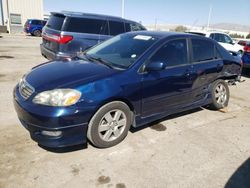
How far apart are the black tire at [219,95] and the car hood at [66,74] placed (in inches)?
104

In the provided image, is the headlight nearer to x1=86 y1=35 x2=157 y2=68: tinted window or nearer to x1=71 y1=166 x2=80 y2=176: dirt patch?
x1=71 y1=166 x2=80 y2=176: dirt patch

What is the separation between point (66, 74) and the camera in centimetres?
333

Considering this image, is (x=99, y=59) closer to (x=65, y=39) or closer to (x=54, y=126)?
(x=54, y=126)

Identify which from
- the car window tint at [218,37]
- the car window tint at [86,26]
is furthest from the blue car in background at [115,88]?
the car window tint at [218,37]

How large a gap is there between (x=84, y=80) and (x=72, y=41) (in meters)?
3.99

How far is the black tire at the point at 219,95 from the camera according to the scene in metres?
5.05

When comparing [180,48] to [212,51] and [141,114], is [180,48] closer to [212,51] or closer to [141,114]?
[212,51]

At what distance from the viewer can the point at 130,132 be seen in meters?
3.98

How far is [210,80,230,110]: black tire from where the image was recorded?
16.6 ft

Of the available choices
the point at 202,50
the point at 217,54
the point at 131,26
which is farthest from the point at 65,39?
the point at 217,54

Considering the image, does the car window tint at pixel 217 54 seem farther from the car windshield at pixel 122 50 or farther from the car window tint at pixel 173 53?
the car windshield at pixel 122 50

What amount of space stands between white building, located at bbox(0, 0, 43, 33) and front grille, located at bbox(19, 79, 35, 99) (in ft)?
92.1

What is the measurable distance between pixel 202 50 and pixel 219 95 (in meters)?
1.16

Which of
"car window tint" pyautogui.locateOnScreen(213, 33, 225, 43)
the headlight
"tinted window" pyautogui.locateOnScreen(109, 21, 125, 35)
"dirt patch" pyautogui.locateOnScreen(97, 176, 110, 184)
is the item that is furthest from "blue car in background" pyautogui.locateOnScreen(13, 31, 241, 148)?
"car window tint" pyautogui.locateOnScreen(213, 33, 225, 43)
